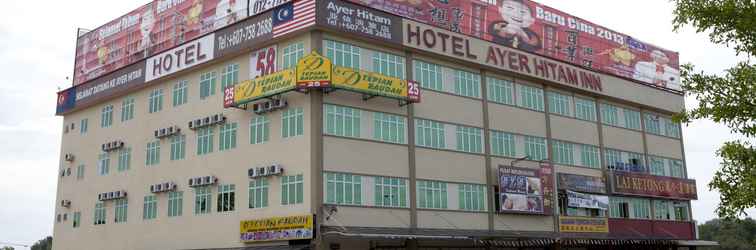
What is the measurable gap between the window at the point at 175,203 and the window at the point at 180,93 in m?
6.10

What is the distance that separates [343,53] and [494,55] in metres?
12.5

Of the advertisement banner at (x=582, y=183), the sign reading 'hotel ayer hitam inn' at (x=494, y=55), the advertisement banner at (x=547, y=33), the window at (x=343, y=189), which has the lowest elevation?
the window at (x=343, y=189)

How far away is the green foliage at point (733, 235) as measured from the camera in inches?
4277

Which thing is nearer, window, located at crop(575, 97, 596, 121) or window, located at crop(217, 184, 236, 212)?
window, located at crop(217, 184, 236, 212)

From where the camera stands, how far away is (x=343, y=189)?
40.2 meters

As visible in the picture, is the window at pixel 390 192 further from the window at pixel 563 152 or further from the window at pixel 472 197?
the window at pixel 563 152

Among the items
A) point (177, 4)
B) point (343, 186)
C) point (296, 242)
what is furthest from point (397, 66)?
point (177, 4)

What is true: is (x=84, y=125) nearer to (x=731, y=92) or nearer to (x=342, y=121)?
(x=342, y=121)

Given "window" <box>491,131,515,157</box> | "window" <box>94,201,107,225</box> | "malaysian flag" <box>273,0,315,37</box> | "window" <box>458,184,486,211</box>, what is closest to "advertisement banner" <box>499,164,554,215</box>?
"window" <box>458,184,486,211</box>

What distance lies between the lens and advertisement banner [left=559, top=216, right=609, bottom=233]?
51312mm

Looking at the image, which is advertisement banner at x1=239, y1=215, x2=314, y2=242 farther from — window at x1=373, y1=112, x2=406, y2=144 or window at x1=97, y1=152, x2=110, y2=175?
window at x1=97, y1=152, x2=110, y2=175

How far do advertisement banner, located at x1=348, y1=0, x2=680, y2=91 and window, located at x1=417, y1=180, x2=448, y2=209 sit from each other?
33.2 feet

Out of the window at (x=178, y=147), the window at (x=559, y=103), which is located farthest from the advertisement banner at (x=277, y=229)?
the window at (x=559, y=103)

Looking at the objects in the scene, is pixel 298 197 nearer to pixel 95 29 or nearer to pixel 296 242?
pixel 296 242
